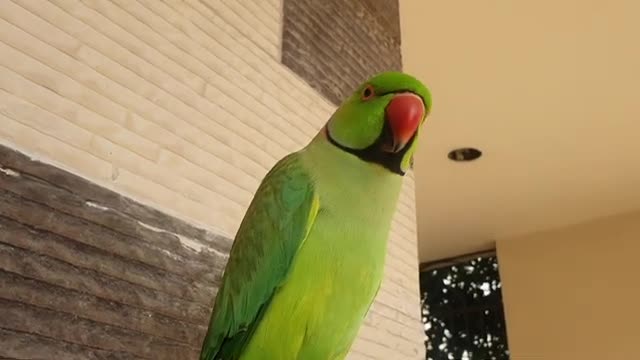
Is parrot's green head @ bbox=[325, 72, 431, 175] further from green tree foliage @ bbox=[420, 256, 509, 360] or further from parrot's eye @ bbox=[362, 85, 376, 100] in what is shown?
green tree foliage @ bbox=[420, 256, 509, 360]

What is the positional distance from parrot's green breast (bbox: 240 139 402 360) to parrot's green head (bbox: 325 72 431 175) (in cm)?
1

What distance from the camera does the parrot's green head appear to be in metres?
0.65

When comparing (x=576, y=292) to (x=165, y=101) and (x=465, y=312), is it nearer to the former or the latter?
(x=465, y=312)

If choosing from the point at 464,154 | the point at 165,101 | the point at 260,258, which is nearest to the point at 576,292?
the point at 464,154

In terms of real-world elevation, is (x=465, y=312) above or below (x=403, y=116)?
above

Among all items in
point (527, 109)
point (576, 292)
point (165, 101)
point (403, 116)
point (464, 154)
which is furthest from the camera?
point (576, 292)

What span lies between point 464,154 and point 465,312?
1233 mm

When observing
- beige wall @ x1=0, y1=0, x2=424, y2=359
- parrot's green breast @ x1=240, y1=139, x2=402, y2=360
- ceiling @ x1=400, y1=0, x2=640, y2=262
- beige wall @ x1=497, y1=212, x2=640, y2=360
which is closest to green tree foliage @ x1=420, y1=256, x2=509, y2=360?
beige wall @ x1=497, y1=212, x2=640, y2=360

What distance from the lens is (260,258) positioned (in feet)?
2.19

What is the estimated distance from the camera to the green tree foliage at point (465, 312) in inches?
133

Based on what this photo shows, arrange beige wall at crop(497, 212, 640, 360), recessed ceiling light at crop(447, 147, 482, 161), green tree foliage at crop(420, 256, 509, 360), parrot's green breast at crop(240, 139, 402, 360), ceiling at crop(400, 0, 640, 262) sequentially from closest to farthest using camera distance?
1. parrot's green breast at crop(240, 139, 402, 360)
2. ceiling at crop(400, 0, 640, 262)
3. recessed ceiling light at crop(447, 147, 482, 161)
4. beige wall at crop(497, 212, 640, 360)
5. green tree foliage at crop(420, 256, 509, 360)

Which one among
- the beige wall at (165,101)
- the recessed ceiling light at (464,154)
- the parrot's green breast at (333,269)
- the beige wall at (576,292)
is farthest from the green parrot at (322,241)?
the beige wall at (576,292)

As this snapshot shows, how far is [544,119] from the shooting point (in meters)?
2.25

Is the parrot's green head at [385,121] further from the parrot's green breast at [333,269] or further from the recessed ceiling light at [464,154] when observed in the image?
the recessed ceiling light at [464,154]
